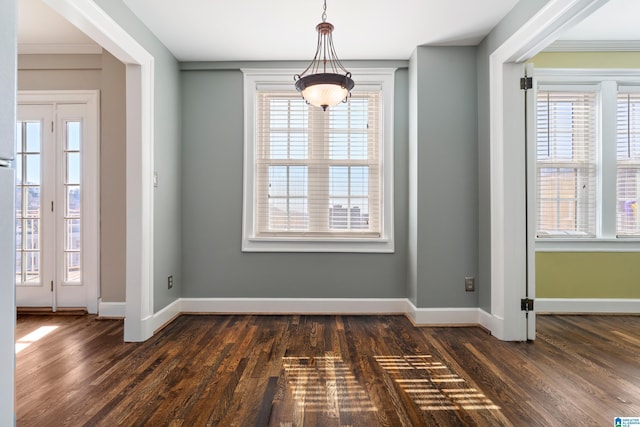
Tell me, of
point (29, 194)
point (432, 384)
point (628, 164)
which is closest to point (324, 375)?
point (432, 384)

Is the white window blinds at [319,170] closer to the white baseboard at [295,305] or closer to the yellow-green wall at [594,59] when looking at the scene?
the white baseboard at [295,305]

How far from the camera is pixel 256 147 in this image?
12.6 ft

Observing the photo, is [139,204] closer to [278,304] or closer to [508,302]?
[278,304]

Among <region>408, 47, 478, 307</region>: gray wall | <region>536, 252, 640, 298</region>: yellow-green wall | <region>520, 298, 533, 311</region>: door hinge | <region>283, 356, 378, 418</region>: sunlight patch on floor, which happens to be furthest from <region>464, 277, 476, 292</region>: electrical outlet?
<region>283, 356, 378, 418</region>: sunlight patch on floor

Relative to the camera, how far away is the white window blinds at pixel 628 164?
3.77 meters

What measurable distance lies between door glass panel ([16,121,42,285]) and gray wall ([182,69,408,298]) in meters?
1.56

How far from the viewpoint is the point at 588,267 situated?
147 inches

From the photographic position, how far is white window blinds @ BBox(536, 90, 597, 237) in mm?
3775

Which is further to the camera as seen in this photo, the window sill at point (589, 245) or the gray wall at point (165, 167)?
the window sill at point (589, 245)

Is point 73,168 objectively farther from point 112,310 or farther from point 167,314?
point 167,314

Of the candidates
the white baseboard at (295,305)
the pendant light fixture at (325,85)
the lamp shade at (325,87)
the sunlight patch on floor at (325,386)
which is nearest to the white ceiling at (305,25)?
the pendant light fixture at (325,85)

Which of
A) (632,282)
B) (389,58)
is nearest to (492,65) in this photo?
(389,58)

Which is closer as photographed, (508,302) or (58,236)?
(508,302)

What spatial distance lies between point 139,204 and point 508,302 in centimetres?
323
